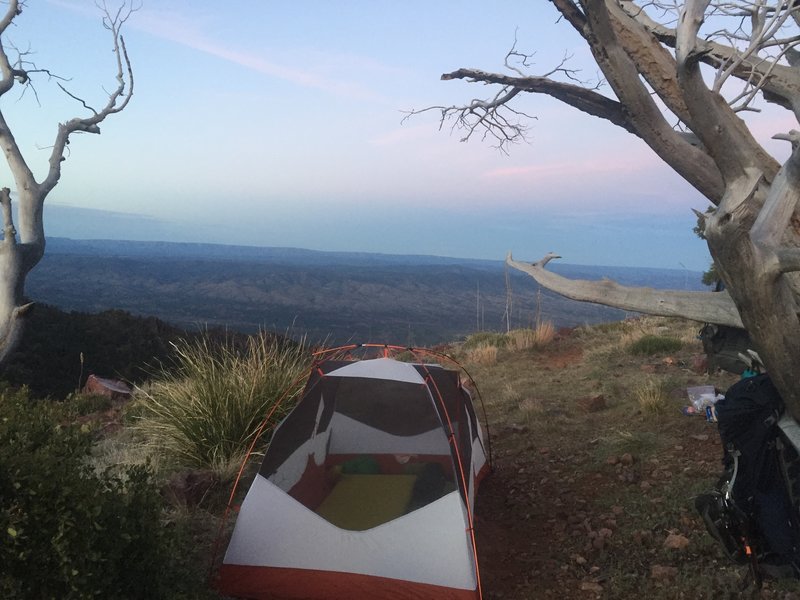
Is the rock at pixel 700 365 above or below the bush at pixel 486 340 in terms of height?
above

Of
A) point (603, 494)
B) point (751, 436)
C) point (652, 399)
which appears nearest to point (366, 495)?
point (603, 494)

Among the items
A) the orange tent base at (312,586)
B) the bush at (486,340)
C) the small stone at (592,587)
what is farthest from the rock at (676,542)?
the bush at (486,340)

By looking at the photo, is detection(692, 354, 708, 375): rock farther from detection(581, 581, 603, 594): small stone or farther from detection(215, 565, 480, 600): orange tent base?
detection(215, 565, 480, 600): orange tent base

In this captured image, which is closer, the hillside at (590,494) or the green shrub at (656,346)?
the hillside at (590,494)

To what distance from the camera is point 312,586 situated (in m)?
4.95

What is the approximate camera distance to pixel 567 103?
6.81 metres

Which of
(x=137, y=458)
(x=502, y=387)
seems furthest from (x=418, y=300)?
(x=137, y=458)

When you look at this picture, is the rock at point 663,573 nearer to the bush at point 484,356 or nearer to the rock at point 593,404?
the rock at point 593,404

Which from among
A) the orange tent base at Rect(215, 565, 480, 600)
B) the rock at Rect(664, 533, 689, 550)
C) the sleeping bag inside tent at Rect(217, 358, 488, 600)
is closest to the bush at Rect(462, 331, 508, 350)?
the sleeping bag inside tent at Rect(217, 358, 488, 600)

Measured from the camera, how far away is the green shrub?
1234 centimetres

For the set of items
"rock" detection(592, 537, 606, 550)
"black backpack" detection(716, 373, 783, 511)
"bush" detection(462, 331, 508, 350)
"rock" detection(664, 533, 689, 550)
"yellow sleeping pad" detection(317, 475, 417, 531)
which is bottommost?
"rock" detection(592, 537, 606, 550)

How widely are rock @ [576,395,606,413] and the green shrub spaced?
11.6 ft

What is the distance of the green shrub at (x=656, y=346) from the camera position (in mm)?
12344

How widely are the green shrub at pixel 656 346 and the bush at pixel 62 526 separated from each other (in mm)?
10277
